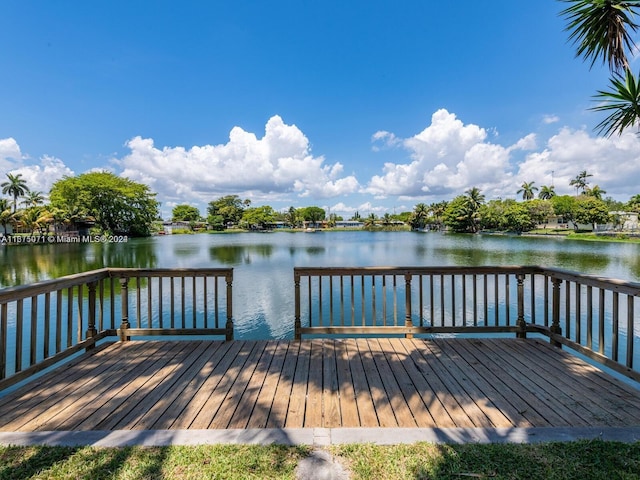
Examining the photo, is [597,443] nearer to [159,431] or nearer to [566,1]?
[159,431]

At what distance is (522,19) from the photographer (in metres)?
7.05

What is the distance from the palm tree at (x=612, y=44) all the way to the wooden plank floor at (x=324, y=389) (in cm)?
248

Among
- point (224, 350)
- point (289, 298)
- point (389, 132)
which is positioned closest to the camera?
point (224, 350)

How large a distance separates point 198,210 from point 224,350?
356ft

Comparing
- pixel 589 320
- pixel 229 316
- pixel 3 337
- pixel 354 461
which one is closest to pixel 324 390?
pixel 354 461

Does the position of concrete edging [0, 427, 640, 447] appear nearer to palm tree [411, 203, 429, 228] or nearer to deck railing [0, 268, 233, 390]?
deck railing [0, 268, 233, 390]

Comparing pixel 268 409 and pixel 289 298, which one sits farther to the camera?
pixel 289 298

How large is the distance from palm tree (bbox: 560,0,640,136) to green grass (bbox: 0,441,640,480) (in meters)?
2.93

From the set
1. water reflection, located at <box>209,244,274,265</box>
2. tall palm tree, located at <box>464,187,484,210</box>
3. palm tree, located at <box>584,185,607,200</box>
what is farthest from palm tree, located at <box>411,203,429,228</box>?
water reflection, located at <box>209,244,274,265</box>

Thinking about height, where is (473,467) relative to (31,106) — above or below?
below

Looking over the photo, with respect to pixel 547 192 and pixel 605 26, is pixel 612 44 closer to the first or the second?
pixel 605 26

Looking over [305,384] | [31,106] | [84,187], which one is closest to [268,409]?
[305,384]

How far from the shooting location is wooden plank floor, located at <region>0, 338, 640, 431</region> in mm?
1902

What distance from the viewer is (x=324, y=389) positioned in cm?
230
